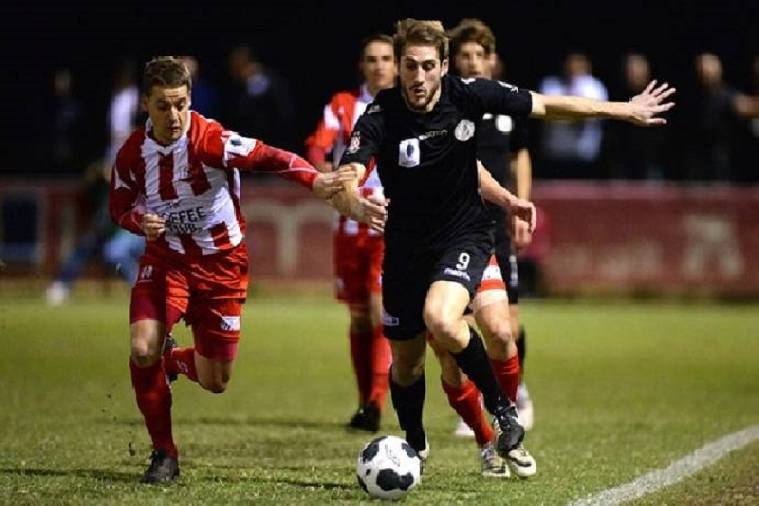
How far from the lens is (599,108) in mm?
8141

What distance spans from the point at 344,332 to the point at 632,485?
9.31 m

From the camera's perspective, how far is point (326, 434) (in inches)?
409

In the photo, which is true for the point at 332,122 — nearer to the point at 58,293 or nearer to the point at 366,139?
the point at 366,139

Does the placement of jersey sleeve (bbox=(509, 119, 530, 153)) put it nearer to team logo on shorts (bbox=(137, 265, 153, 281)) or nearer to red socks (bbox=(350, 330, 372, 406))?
red socks (bbox=(350, 330, 372, 406))

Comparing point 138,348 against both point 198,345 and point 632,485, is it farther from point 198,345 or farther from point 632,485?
point 632,485

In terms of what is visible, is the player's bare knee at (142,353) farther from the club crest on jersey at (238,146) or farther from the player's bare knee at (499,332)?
the player's bare knee at (499,332)

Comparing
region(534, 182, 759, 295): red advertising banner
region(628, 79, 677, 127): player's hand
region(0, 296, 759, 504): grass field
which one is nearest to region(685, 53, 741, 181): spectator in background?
region(534, 182, 759, 295): red advertising banner

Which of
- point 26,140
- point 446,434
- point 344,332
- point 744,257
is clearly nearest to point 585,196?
point 744,257

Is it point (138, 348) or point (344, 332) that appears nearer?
point (138, 348)

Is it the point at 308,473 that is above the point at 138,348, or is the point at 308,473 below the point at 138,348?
below

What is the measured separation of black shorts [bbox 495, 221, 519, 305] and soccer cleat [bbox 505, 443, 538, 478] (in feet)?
7.47

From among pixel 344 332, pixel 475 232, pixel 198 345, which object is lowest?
pixel 344 332

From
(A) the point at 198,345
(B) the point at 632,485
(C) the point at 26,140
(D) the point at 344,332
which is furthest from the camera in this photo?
(C) the point at 26,140

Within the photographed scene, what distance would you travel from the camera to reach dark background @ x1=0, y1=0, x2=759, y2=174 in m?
22.2
